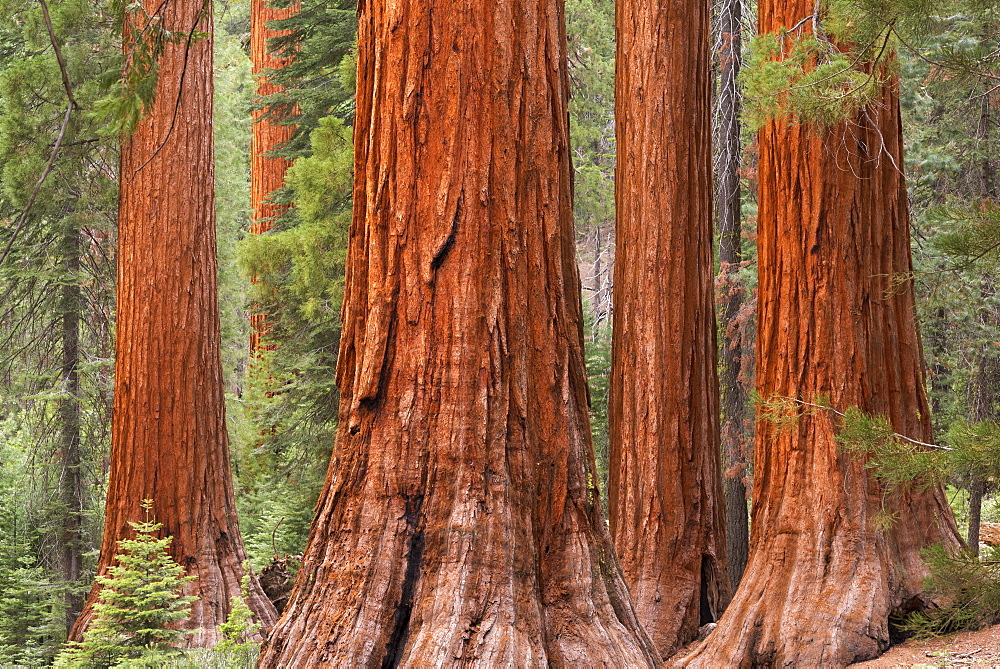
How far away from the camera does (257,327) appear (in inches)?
647

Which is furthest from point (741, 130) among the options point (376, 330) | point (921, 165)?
point (376, 330)

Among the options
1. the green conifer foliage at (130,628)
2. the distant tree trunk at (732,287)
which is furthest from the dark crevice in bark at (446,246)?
the distant tree trunk at (732,287)

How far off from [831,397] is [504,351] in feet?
11.2

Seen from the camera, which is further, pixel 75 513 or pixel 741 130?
pixel 741 130

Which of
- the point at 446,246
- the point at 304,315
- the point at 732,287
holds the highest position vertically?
the point at 732,287

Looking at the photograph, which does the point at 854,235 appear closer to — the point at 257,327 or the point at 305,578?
the point at 305,578

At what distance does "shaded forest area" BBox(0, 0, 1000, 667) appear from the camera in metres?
3.59

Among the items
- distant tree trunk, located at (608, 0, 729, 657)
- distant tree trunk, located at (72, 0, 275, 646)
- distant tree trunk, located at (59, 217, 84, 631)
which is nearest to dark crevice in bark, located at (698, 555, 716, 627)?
distant tree trunk, located at (608, 0, 729, 657)

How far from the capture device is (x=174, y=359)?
8367 millimetres

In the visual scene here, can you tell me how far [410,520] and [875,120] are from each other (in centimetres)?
486

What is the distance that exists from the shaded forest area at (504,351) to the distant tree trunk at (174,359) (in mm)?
33

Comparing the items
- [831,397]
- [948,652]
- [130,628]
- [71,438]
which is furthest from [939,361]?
[71,438]

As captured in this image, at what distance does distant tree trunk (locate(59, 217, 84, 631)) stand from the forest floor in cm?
878

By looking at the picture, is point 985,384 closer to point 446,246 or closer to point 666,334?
point 666,334
